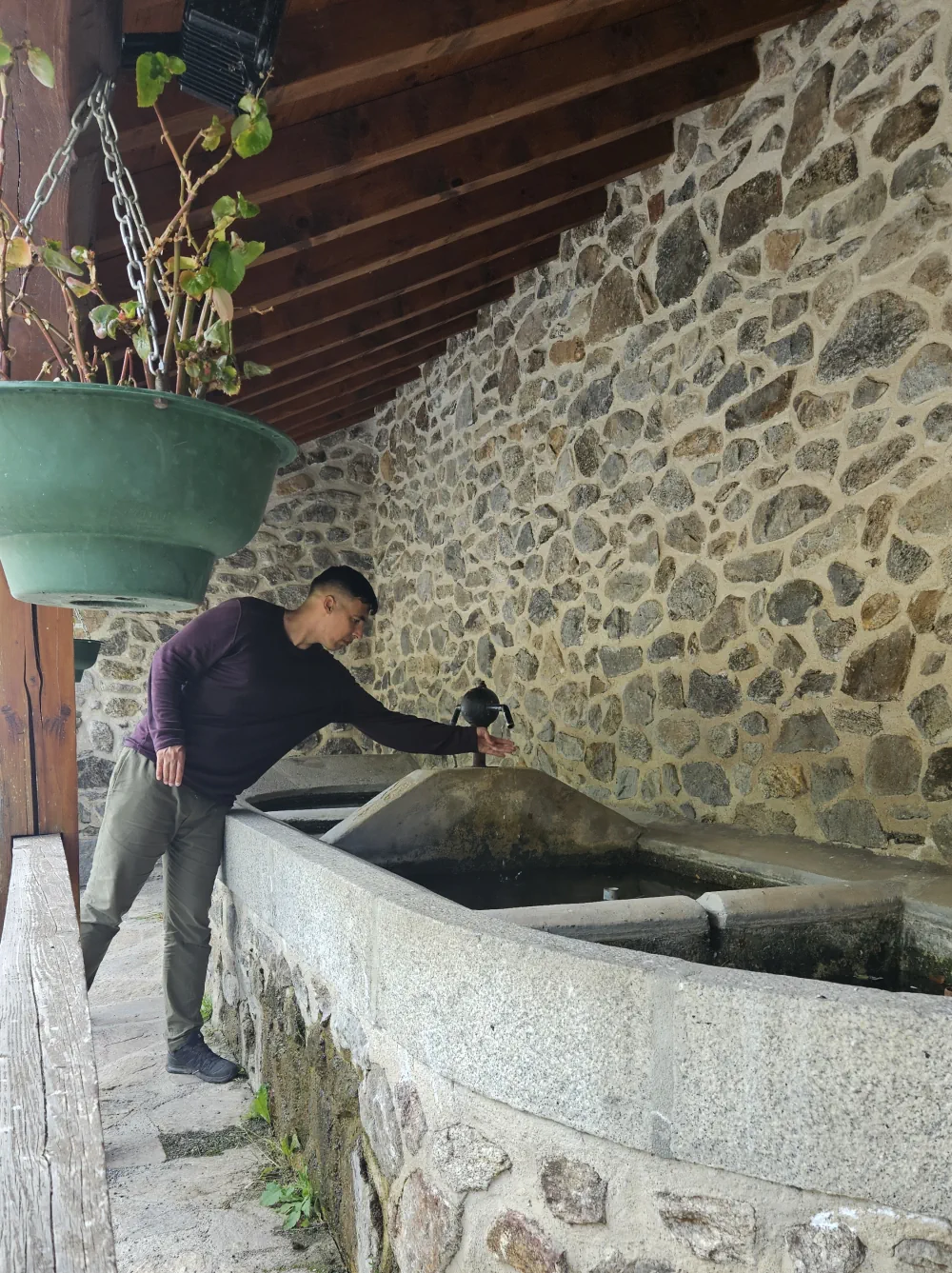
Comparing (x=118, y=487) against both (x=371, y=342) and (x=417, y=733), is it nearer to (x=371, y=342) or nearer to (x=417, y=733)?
(x=417, y=733)

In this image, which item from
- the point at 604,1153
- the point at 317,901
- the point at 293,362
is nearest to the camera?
the point at 604,1153

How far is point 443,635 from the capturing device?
5.42m

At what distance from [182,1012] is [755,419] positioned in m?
2.71

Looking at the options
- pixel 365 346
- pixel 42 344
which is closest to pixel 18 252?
pixel 42 344

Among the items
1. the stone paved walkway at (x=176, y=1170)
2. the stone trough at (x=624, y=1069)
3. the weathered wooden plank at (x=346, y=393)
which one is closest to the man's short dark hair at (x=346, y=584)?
the stone trough at (x=624, y=1069)

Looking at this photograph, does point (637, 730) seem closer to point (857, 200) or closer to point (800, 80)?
point (857, 200)

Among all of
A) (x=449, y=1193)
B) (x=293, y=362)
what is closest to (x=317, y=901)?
(x=449, y=1193)

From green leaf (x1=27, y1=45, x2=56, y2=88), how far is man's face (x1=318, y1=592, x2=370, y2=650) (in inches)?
67.8

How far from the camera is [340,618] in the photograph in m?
2.79

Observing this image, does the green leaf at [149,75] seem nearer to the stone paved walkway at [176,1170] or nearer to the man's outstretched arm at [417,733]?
the stone paved walkway at [176,1170]

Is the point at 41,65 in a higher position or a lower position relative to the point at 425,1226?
higher

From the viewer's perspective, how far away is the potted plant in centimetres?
105

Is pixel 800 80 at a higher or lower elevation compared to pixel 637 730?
higher

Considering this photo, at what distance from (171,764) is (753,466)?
2.13m
